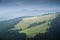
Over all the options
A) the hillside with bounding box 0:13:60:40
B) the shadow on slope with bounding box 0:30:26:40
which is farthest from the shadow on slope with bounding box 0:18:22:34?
the shadow on slope with bounding box 0:30:26:40

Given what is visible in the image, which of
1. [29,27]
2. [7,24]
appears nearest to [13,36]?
[7,24]

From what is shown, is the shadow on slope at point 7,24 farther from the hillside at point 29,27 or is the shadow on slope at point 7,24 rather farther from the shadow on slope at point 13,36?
the shadow on slope at point 13,36

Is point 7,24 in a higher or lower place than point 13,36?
higher

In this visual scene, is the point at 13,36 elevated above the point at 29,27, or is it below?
below

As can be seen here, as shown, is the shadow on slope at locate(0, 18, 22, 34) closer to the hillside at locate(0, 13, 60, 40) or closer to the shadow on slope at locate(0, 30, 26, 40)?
the hillside at locate(0, 13, 60, 40)

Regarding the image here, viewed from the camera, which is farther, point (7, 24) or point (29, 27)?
point (7, 24)

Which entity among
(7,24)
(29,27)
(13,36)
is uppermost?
(7,24)

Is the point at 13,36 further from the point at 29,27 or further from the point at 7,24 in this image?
the point at 29,27

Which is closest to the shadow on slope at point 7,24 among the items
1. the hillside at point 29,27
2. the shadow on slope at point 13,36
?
the hillside at point 29,27
